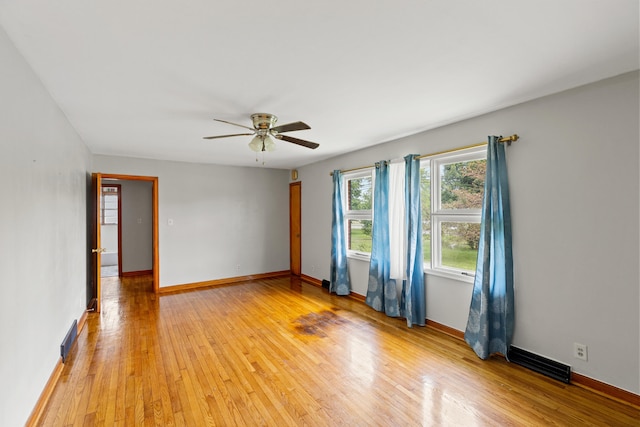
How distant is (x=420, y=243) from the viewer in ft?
11.7

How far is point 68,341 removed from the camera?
114 inches

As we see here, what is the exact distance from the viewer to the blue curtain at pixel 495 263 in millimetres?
2730

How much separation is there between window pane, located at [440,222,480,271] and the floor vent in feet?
12.7

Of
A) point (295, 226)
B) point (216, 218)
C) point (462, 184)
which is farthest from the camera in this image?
point (295, 226)

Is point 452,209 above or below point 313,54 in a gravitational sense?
below

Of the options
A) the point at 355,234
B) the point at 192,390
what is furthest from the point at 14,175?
the point at 355,234

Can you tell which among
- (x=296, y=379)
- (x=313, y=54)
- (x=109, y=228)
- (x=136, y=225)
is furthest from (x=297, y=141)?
(x=109, y=228)

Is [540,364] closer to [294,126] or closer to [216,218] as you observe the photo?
[294,126]

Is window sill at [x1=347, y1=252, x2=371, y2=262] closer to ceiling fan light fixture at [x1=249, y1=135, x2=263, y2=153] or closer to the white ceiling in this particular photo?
the white ceiling

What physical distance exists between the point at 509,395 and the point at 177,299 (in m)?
4.48

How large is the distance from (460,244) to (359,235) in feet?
6.00

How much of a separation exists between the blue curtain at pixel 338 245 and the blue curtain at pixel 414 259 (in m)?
1.42

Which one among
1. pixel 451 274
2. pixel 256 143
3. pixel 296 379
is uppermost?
pixel 256 143

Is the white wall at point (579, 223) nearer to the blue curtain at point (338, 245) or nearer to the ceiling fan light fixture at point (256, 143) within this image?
the ceiling fan light fixture at point (256, 143)
